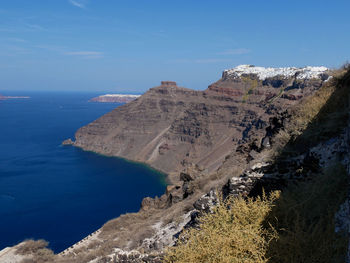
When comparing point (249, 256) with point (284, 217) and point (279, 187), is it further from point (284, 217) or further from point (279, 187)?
point (279, 187)

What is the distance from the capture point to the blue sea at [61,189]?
2085 inches

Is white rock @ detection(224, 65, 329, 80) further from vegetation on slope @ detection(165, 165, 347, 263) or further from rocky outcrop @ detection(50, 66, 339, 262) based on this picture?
vegetation on slope @ detection(165, 165, 347, 263)

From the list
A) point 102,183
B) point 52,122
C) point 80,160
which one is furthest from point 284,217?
point 52,122

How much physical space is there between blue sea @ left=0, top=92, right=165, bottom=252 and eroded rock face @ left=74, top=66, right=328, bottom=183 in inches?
469

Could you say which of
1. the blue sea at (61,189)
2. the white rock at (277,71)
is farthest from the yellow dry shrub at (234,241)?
the white rock at (277,71)

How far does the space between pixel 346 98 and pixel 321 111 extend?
4.16ft

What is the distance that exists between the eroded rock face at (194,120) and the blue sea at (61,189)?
11908 millimetres

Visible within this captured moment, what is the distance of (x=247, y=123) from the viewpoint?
112 metres

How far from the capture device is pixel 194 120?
12938cm

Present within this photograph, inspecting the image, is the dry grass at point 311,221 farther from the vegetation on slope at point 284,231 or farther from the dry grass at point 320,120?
the dry grass at point 320,120

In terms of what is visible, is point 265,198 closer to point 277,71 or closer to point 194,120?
point 194,120

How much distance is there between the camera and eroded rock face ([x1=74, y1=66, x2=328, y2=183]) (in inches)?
4200

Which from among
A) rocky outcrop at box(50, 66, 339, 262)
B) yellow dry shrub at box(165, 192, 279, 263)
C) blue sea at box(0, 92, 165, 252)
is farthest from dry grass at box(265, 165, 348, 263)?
rocky outcrop at box(50, 66, 339, 262)

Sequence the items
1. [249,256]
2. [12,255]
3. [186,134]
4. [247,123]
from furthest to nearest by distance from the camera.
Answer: [186,134]
[247,123]
[12,255]
[249,256]
